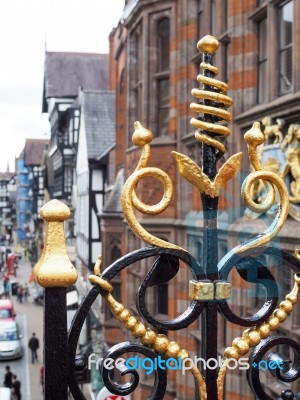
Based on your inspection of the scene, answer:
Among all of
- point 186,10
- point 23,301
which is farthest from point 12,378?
point 23,301

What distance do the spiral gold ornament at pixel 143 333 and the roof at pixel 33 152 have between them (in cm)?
7229

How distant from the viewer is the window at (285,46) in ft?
25.0

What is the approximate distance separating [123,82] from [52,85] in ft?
83.1

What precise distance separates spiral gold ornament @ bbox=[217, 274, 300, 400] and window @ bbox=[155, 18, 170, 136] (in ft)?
32.2

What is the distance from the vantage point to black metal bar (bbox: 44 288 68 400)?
1922mm

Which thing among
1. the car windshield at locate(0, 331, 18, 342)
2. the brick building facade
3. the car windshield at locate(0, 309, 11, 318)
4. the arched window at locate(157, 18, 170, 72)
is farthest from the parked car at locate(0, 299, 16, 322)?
the arched window at locate(157, 18, 170, 72)

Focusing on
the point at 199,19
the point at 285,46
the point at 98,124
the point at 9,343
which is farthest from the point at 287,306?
the point at 98,124

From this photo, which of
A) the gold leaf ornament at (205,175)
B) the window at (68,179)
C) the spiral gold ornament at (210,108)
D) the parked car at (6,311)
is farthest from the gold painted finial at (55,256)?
the window at (68,179)

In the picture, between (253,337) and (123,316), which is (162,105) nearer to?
(253,337)

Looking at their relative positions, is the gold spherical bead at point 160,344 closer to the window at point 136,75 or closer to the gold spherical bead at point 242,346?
the gold spherical bead at point 242,346

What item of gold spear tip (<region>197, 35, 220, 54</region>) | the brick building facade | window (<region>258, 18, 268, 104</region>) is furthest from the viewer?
window (<region>258, 18, 268, 104</region>)

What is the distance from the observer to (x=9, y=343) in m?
23.1

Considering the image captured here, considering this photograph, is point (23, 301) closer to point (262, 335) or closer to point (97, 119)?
point (97, 119)

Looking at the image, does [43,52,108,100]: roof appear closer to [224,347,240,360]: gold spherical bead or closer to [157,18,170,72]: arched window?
[157,18,170,72]: arched window
